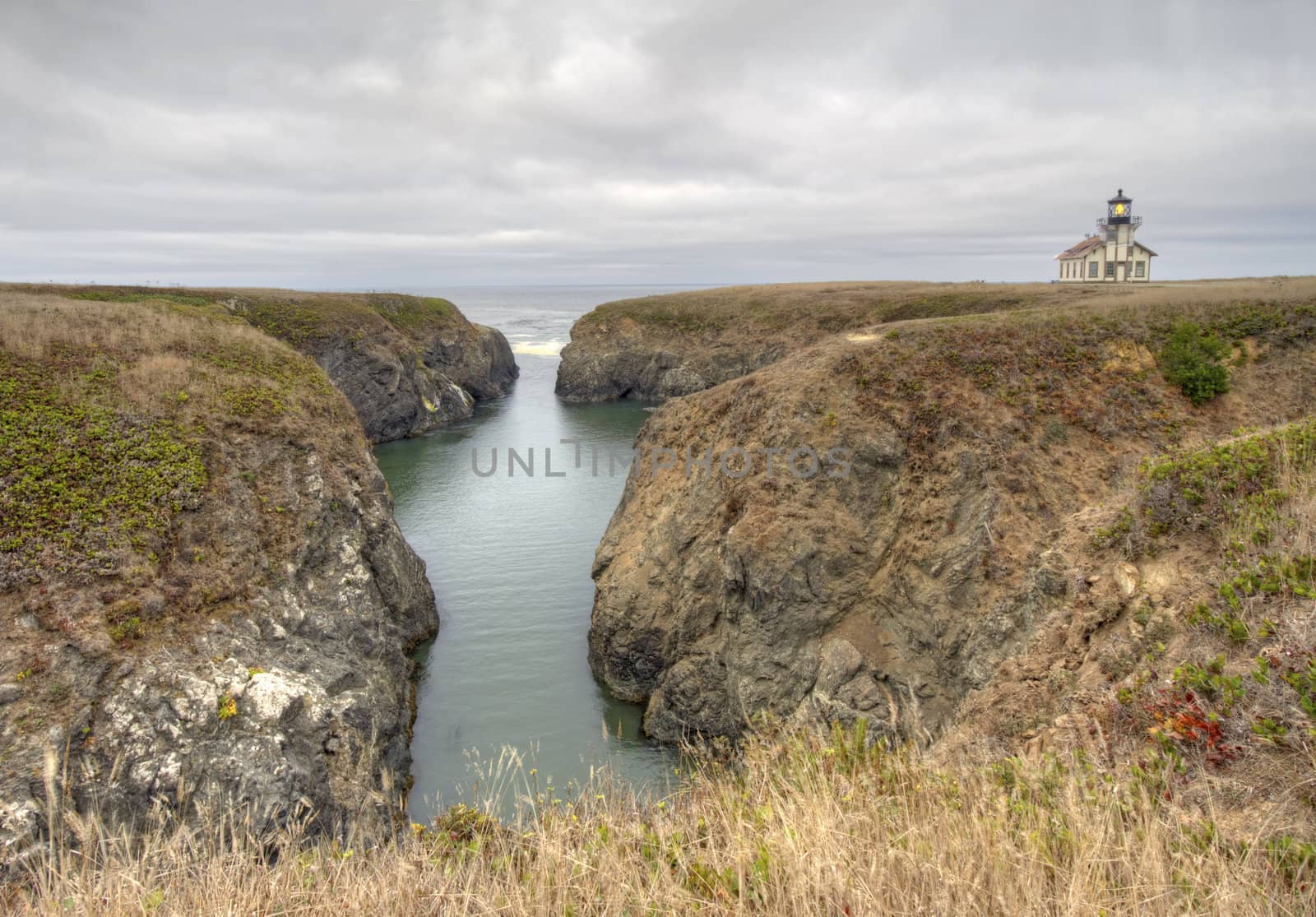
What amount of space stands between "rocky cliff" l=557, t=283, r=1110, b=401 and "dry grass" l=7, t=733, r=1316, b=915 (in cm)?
6531

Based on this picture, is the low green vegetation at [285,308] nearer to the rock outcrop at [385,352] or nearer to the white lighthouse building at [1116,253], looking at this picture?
the rock outcrop at [385,352]

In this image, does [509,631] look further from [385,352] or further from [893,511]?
[385,352]

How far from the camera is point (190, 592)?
16.7 meters

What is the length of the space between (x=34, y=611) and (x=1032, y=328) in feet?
93.1

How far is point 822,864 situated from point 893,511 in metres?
15.6

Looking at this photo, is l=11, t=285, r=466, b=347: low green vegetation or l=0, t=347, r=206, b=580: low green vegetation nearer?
l=0, t=347, r=206, b=580: low green vegetation

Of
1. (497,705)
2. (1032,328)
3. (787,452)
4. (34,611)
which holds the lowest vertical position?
(497,705)

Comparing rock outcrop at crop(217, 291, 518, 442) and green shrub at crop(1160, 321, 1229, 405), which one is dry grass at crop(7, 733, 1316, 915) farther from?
rock outcrop at crop(217, 291, 518, 442)

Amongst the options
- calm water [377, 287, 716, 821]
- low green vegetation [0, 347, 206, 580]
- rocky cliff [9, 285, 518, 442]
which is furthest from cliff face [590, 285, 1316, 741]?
rocky cliff [9, 285, 518, 442]

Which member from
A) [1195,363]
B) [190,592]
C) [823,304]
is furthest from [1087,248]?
[190,592]

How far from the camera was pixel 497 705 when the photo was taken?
21188 mm

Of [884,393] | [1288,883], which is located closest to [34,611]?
[1288,883]

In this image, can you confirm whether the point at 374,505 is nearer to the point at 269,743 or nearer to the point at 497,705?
the point at 497,705

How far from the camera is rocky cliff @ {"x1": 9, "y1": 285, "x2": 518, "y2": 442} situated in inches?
2403
